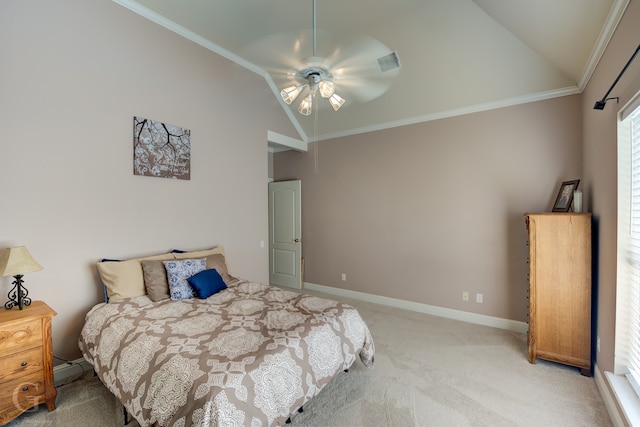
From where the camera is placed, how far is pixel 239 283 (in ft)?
10.2

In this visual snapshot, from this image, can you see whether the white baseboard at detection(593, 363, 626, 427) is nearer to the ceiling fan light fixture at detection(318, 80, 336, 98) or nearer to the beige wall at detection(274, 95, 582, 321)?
the beige wall at detection(274, 95, 582, 321)

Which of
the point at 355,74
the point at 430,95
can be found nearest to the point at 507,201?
the point at 430,95

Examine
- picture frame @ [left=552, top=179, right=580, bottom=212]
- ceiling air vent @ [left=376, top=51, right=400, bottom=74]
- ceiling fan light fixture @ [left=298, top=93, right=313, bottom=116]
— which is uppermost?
ceiling air vent @ [left=376, top=51, right=400, bottom=74]

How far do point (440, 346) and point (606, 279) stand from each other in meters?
1.57

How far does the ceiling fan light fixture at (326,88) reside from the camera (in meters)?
2.24

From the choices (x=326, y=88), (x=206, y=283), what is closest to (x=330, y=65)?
(x=326, y=88)

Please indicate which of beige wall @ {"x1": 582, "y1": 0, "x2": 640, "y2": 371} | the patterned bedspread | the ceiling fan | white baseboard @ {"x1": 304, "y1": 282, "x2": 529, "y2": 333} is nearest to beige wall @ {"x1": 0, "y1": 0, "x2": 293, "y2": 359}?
the patterned bedspread

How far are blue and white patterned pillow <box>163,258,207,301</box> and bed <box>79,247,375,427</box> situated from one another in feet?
0.28

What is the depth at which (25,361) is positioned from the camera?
1982 mm

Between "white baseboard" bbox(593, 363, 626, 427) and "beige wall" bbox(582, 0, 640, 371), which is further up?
"beige wall" bbox(582, 0, 640, 371)

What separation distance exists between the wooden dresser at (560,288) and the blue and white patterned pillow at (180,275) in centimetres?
328

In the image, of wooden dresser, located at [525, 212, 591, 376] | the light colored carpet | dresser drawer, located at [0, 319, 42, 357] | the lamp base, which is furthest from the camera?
wooden dresser, located at [525, 212, 591, 376]

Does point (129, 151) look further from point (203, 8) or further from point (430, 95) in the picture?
point (430, 95)

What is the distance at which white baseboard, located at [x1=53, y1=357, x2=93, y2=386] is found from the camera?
2.46 meters
